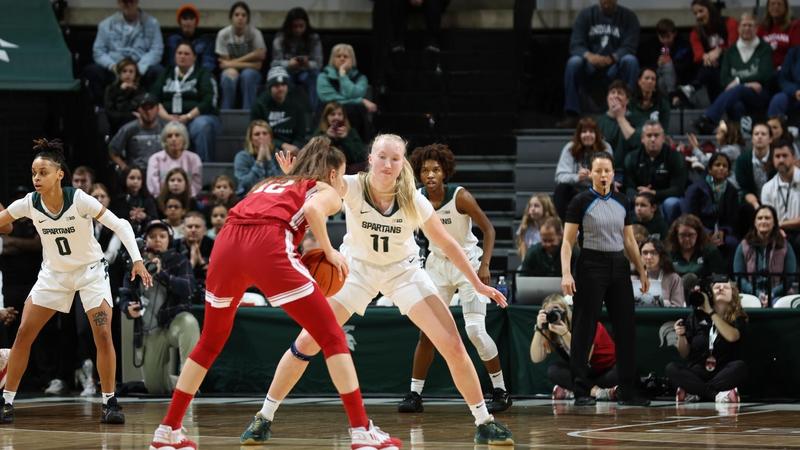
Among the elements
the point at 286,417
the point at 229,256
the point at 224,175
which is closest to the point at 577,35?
the point at 224,175

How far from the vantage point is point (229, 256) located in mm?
8023

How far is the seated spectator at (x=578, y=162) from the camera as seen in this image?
15547mm

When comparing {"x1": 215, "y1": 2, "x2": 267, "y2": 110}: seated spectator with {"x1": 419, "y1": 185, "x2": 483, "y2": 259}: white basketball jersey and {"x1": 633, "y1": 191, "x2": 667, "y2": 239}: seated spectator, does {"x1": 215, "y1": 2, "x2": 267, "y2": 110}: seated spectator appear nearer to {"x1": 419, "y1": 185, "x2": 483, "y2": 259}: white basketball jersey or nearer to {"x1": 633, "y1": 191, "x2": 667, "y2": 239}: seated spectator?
{"x1": 633, "y1": 191, "x2": 667, "y2": 239}: seated spectator

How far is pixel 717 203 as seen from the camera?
50.6 ft

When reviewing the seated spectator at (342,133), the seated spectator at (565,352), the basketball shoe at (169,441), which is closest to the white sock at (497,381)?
the seated spectator at (565,352)

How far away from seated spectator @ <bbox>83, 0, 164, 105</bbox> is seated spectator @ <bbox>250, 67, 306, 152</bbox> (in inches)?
71.2

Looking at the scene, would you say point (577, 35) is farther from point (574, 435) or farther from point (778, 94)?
point (574, 435)

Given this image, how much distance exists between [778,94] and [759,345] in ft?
15.3

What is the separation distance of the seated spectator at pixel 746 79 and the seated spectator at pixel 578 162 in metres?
2.07

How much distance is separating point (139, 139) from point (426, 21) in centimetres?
411

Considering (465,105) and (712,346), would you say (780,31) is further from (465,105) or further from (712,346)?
(712,346)

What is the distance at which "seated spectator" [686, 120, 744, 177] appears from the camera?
1617 centimetres

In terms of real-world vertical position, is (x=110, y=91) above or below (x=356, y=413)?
above

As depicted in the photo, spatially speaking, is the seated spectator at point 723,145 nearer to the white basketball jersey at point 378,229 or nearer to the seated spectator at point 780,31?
the seated spectator at point 780,31
